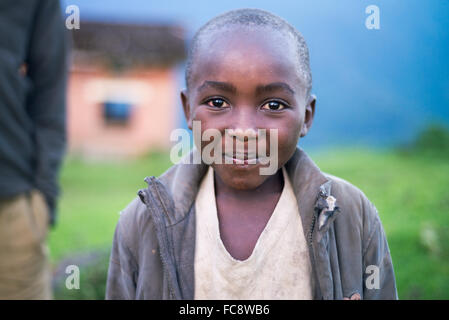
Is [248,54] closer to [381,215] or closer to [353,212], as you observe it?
[353,212]

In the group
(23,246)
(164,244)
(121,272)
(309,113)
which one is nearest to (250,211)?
(164,244)

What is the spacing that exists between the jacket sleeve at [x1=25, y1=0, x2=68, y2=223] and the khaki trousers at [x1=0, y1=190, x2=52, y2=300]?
0.37ft

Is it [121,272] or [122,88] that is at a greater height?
[122,88]

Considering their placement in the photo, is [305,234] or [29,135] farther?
[29,135]

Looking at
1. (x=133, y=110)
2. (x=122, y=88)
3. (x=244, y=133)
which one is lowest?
(x=244, y=133)

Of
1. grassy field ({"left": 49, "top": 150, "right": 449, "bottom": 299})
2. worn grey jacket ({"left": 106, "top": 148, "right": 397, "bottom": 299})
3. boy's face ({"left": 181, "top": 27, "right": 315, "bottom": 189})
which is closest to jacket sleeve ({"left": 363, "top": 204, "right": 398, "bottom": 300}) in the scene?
worn grey jacket ({"left": 106, "top": 148, "right": 397, "bottom": 299})

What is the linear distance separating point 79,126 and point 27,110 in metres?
9.12

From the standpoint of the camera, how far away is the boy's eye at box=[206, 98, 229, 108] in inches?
70.7

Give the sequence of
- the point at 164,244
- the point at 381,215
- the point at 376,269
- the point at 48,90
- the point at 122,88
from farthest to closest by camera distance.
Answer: the point at 122,88 < the point at 381,215 < the point at 48,90 < the point at 376,269 < the point at 164,244

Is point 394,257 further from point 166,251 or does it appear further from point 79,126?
point 79,126

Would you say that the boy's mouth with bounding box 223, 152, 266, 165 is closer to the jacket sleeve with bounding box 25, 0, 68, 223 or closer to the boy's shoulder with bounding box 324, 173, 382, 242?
the boy's shoulder with bounding box 324, 173, 382, 242

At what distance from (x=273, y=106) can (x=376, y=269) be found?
0.82 metres

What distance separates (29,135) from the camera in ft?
8.66

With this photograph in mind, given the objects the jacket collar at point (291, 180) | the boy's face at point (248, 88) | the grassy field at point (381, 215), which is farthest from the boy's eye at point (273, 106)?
the grassy field at point (381, 215)
